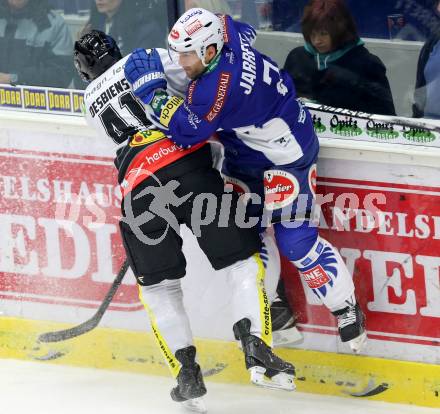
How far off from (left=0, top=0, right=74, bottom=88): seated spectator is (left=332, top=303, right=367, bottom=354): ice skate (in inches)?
60.5

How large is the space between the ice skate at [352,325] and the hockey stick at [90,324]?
1.01 meters

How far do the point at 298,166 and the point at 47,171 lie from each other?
1240 mm

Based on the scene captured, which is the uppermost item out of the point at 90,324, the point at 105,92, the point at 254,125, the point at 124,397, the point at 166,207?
the point at 105,92

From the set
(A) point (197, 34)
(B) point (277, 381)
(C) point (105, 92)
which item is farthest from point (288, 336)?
(A) point (197, 34)

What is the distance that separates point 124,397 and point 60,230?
2.64ft

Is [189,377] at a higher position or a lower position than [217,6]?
lower

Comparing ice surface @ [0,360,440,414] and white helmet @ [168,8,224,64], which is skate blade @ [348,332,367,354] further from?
white helmet @ [168,8,224,64]

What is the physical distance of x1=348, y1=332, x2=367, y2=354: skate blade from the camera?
464cm

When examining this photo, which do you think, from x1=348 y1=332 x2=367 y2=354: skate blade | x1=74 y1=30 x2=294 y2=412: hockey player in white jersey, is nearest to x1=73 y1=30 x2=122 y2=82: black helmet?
x1=74 y1=30 x2=294 y2=412: hockey player in white jersey

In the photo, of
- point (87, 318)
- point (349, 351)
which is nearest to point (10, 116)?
point (87, 318)

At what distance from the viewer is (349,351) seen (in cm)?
480

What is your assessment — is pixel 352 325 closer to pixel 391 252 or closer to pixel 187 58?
pixel 391 252

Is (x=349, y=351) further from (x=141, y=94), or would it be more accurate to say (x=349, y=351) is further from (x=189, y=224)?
(x=141, y=94)

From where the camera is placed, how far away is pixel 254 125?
448 centimetres
